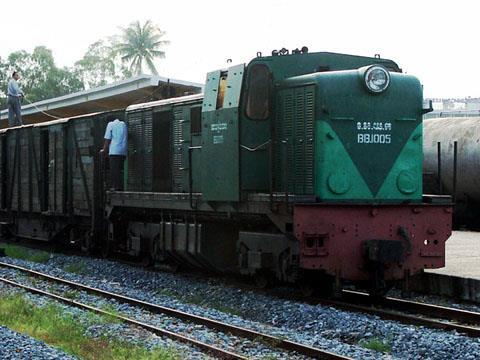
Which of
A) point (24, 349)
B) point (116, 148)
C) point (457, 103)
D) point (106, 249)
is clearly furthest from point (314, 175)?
point (457, 103)

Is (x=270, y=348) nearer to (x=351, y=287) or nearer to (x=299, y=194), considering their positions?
(x=299, y=194)

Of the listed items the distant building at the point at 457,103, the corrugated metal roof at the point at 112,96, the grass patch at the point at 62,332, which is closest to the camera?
the grass patch at the point at 62,332

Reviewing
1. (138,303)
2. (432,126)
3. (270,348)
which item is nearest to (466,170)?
(432,126)

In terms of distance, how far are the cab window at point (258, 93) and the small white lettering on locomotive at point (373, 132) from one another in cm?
131

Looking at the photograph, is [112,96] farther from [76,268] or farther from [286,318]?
[286,318]

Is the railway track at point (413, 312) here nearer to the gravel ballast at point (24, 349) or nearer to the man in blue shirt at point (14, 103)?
the gravel ballast at point (24, 349)

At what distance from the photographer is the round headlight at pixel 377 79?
32.7 feet

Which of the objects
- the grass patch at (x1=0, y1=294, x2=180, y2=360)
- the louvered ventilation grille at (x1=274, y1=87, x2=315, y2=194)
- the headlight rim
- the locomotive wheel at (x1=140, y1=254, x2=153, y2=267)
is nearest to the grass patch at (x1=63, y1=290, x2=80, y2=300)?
the grass patch at (x1=0, y1=294, x2=180, y2=360)

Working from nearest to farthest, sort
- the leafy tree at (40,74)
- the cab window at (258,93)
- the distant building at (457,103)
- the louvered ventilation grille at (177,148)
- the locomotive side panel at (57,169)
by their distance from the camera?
the cab window at (258,93)
the louvered ventilation grille at (177,148)
the locomotive side panel at (57,169)
the leafy tree at (40,74)
the distant building at (457,103)

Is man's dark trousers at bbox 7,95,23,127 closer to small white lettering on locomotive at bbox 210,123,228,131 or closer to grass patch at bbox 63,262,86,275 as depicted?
grass patch at bbox 63,262,86,275

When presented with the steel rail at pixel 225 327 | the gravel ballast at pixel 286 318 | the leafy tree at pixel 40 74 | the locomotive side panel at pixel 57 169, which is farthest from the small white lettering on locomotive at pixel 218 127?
the leafy tree at pixel 40 74

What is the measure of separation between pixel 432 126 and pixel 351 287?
11978 mm

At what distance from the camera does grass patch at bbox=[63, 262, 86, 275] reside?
46.0ft

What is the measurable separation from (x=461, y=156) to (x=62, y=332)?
14.4 metres
